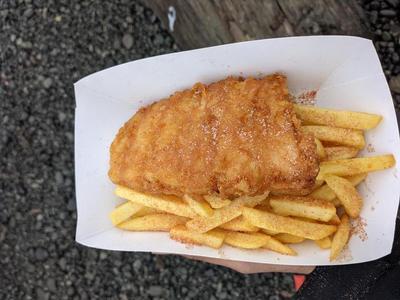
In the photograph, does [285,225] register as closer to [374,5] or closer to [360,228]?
[360,228]

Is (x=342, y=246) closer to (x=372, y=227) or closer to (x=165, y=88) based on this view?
(x=372, y=227)

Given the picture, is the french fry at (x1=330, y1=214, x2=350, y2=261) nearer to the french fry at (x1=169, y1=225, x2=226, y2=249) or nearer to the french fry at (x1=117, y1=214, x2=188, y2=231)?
the french fry at (x1=169, y1=225, x2=226, y2=249)

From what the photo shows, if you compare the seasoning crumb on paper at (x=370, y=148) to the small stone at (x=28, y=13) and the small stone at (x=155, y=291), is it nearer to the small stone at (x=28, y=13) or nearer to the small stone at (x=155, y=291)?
the small stone at (x=155, y=291)

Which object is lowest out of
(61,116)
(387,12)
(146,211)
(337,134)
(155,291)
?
(155,291)

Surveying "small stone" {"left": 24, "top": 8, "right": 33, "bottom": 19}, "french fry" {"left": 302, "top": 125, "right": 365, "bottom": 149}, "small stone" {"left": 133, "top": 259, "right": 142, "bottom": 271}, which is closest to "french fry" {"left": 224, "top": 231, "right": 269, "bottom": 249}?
"french fry" {"left": 302, "top": 125, "right": 365, "bottom": 149}

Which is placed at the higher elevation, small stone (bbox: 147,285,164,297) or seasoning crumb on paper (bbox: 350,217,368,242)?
seasoning crumb on paper (bbox: 350,217,368,242)

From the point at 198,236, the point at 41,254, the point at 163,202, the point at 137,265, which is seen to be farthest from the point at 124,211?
the point at 41,254
